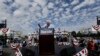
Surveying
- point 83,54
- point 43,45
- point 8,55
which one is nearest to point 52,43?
point 43,45

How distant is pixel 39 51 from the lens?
17.6 meters

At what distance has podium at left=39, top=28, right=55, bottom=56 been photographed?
1715 cm

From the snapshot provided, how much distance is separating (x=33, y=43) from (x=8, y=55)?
6.11 meters

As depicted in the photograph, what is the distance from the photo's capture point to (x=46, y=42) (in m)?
17.5

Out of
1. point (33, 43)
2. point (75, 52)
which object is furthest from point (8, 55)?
point (75, 52)

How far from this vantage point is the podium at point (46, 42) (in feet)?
56.3

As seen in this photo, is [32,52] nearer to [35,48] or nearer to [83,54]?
[35,48]

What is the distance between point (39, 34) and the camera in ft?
56.5

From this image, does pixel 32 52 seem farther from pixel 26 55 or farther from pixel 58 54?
pixel 58 54

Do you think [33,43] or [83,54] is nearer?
[83,54]

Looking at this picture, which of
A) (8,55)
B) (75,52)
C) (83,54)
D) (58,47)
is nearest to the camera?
(83,54)

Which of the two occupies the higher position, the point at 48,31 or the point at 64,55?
the point at 48,31

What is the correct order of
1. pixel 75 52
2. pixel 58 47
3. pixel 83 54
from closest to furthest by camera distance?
1. pixel 83 54
2. pixel 75 52
3. pixel 58 47

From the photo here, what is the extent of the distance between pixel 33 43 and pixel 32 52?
0.93 m
